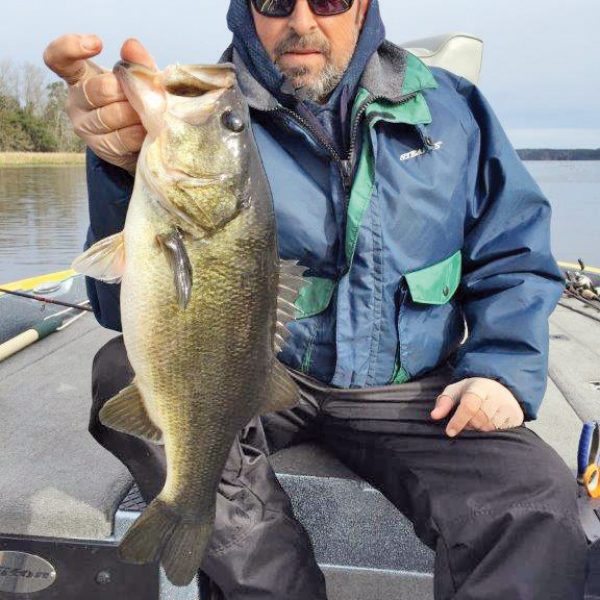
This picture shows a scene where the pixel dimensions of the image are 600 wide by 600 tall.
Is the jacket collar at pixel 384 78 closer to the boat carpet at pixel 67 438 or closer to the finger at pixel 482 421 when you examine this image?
the finger at pixel 482 421

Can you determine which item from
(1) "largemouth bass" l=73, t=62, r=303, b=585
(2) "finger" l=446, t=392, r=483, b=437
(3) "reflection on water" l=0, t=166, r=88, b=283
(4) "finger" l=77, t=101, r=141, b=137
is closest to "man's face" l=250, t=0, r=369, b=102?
(1) "largemouth bass" l=73, t=62, r=303, b=585

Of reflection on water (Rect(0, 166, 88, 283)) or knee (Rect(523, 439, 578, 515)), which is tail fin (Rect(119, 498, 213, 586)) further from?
reflection on water (Rect(0, 166, 88, 283))

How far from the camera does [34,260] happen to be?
12883 millimetres

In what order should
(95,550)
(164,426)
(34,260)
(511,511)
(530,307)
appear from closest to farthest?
(164,426) → (511,511) → (95,550) → (530,307) → (34,260)

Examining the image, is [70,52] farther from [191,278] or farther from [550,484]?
[550,484]

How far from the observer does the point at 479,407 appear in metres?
2.09

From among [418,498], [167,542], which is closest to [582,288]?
[418,498]

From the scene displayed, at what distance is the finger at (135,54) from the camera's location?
146 centimetres

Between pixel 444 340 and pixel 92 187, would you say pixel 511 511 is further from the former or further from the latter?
pixel 92 187

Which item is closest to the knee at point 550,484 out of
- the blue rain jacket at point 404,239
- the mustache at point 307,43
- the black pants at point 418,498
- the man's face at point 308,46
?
the black pants at point 418,498

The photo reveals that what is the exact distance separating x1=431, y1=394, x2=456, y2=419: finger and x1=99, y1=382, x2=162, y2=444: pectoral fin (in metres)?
0.90

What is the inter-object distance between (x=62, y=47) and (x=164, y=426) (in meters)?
0.92

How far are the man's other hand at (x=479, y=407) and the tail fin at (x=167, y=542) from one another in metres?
0.83

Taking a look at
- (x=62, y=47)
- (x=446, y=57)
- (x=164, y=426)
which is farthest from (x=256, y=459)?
(x=446, y=57)
